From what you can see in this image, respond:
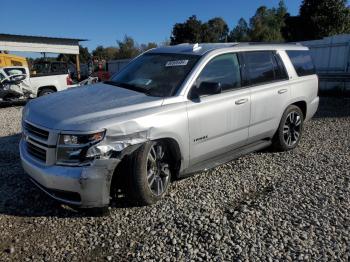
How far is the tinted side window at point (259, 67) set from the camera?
5156 millimetres

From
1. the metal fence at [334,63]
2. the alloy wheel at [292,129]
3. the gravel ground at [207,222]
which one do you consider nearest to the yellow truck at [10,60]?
the metal fence at [334,63]

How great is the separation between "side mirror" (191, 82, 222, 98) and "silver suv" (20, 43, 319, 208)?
1 cm

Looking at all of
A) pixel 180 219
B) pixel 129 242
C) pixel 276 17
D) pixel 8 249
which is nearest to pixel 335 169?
pixel 180 219

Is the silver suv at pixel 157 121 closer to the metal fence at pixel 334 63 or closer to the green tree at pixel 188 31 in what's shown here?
the metal fence at pixel 334 63

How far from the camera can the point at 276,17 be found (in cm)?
5872

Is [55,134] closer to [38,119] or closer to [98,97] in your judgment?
[38,119]

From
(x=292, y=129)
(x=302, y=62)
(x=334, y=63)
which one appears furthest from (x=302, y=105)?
(x=334, y=63)

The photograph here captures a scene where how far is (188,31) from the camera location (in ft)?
196

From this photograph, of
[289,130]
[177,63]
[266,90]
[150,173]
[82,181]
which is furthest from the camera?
[289,130]

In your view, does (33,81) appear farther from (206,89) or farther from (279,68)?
(206,89)

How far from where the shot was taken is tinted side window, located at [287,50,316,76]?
612 cm

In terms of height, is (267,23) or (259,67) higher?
(267,23)

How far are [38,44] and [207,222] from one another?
28460 millimetres

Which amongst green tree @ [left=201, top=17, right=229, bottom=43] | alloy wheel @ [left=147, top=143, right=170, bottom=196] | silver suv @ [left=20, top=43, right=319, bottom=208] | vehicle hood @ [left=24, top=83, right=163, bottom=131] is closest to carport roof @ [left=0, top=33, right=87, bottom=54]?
silver suv @ [left=20, top=43, right=319, bottom=208]
